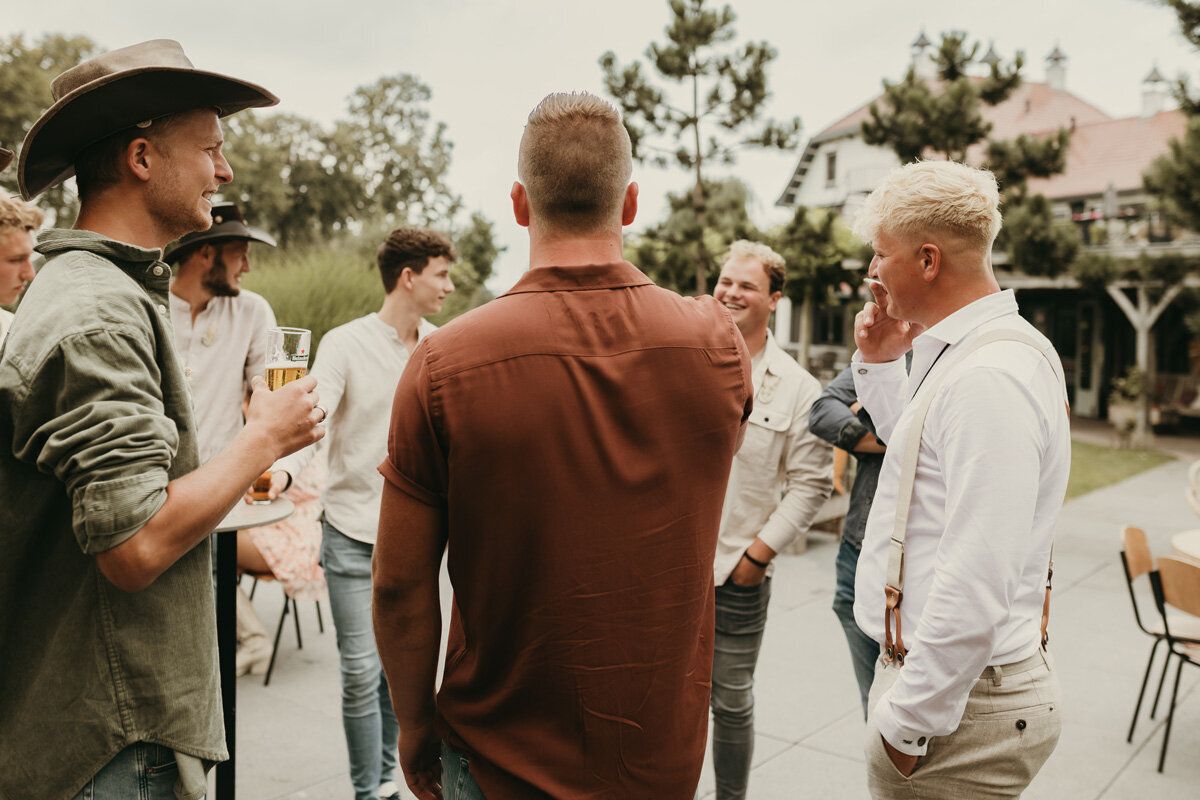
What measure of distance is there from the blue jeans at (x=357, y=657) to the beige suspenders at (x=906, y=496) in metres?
1.90

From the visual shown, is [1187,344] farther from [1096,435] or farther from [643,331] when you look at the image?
[643,331]

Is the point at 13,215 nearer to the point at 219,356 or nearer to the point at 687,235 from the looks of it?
the point at 219,356

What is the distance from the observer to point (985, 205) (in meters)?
1.86

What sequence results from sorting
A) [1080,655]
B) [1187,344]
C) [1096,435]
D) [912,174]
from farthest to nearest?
[1187,344] → [1096,435] → [1080,655] → [912,174]

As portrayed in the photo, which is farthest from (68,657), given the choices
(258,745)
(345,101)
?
(345,101)

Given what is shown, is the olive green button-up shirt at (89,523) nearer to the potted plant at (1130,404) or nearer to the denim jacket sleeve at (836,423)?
the denim jacket sleeve at (836,423)

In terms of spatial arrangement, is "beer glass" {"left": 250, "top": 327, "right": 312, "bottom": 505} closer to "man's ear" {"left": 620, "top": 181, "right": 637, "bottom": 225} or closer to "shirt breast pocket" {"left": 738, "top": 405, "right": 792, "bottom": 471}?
"man's ear" {"left": 620, "top": 181, "right": 637, "bottom": 225}

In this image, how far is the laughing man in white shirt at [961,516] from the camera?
1.66 metres

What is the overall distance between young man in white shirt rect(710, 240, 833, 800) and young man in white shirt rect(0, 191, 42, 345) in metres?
3.07

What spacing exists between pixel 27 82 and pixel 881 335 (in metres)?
32.2

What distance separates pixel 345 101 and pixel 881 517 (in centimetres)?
5006

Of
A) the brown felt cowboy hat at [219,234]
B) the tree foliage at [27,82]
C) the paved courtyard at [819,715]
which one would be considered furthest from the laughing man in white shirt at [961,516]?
the tree foliage at [27,82]

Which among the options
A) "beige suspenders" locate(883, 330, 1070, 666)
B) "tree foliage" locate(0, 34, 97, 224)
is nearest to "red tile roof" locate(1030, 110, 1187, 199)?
"beige suspenders" locate(883, 330, 1070, 666)

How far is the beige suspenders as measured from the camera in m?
1.78
